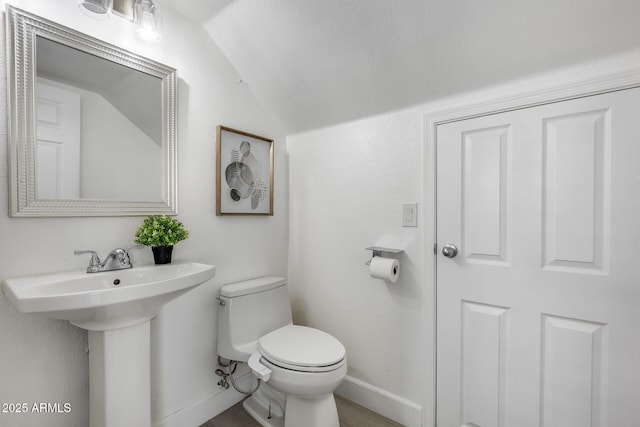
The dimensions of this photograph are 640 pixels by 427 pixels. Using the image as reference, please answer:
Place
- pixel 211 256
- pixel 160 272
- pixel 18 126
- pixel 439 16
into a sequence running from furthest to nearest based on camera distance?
pixel 211 256, pixel 160 272, pixel 439 16, pixel 18 126

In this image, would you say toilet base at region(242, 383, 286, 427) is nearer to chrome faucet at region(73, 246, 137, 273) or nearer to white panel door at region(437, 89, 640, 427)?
white panel door at region(437, 89, 640, 427)

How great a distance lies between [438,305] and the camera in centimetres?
155

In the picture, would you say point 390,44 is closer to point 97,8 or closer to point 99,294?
point 97,8

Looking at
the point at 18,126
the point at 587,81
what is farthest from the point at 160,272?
the point at 587,81

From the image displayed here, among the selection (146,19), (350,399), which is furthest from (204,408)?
(146,19)

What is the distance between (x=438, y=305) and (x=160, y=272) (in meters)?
1.37

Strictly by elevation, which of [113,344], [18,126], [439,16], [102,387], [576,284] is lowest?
[102,387]

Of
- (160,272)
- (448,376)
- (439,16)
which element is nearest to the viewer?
(439,16)

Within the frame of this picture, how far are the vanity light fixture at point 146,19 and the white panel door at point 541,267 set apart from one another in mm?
1469

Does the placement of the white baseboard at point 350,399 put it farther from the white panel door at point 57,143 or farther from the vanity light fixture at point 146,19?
the vanity light fixture at point 146,19

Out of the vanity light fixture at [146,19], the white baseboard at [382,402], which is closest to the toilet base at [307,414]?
the white baseboard at [382,402]

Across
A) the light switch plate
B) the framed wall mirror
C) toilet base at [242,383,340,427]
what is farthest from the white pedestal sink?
the light switch plate

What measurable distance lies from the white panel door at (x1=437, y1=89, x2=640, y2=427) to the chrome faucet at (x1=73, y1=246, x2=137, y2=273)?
1.51 m

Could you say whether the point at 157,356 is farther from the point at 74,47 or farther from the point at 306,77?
the point at 306,77
